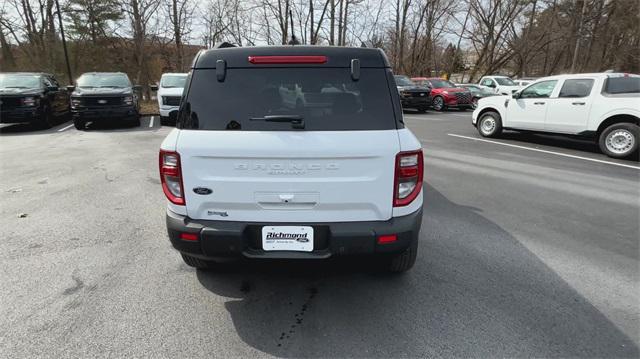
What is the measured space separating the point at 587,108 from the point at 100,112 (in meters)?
13.4

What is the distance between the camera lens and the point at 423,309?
269cm

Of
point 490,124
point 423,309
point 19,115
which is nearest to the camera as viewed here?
point 423,309

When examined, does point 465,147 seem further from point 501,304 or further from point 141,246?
point 141,246

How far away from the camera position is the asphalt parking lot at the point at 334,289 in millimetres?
2342

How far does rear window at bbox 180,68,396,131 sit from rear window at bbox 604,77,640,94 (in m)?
8.20

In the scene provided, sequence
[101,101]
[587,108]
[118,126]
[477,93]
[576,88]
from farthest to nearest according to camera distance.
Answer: [477,93] < [118,126] < [101,101] < [576,88] < [587,108]

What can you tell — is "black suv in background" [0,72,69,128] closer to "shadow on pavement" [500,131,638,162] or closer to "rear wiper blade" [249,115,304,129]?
"rear wiper blade" [249,115,304,129]

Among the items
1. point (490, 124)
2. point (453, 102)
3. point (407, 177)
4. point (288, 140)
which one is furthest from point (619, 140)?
point (453, 102)

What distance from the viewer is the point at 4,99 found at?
10594 mm

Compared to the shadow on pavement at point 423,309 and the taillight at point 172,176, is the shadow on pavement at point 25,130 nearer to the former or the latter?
the taillight at point 172,176

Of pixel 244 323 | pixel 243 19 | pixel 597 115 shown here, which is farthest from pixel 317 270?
pixel 243 19

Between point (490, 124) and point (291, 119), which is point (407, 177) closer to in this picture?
point (291, 119)

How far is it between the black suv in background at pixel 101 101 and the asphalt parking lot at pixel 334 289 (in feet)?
22.7

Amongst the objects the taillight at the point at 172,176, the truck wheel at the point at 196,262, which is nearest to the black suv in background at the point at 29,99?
the truck wheel at the point at 196,262
